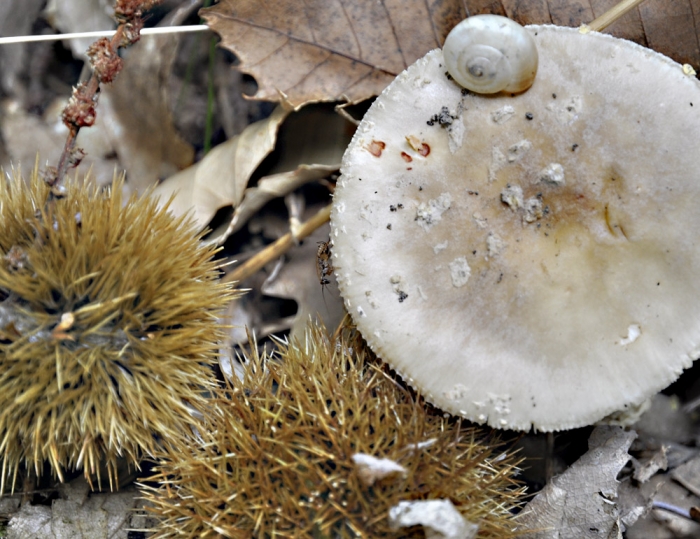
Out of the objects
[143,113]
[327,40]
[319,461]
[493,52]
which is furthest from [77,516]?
[493,52]

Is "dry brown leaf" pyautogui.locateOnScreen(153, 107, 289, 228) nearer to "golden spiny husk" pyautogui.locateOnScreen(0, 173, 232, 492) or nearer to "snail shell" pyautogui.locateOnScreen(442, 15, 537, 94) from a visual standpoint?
"golden spiny husk" pyautogui.locateOnScreen(0, 173, 232, 492)

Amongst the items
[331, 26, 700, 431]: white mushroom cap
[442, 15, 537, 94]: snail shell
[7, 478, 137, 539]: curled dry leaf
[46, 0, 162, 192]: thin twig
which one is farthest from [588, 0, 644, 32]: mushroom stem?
[7, 478, 137, 539]: curled dry leaf

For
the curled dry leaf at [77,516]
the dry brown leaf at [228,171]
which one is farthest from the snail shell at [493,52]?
the curled dry leaf at [77,516]

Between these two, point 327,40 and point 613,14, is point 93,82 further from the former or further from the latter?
point 613,14

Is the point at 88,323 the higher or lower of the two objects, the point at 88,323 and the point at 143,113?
the lower

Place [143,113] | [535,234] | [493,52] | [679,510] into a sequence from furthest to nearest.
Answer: [143,113] → [679,510] → [535,234] → [493,52]

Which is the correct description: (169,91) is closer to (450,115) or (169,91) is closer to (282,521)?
(450,115)
